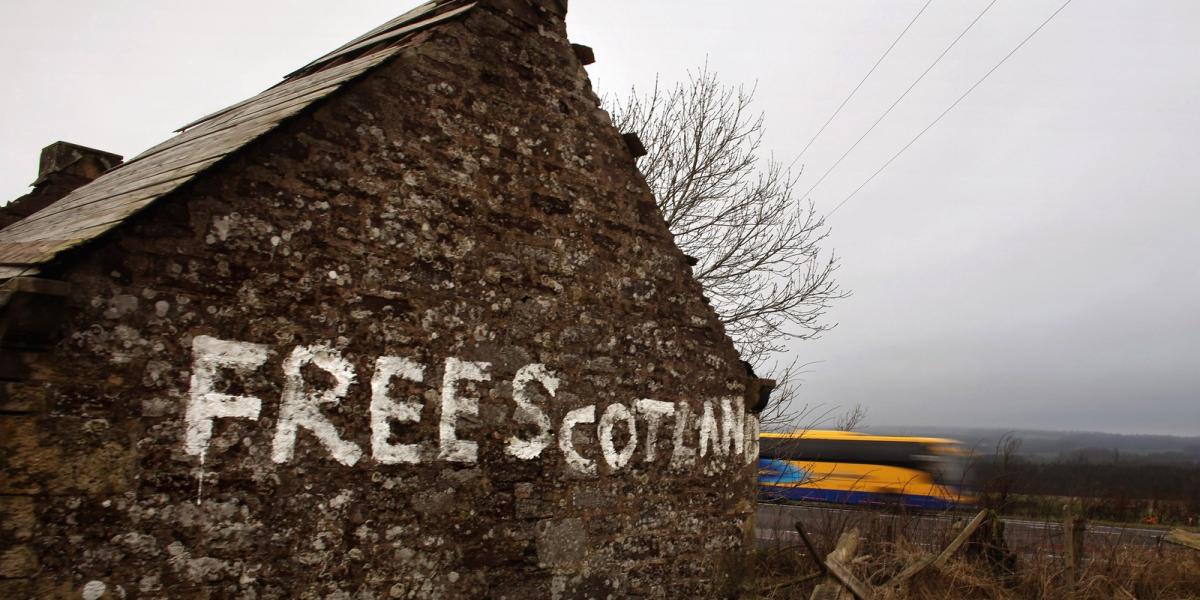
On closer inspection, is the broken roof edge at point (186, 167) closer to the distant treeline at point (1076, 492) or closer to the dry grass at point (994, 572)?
the dry grass at point (994, 572)

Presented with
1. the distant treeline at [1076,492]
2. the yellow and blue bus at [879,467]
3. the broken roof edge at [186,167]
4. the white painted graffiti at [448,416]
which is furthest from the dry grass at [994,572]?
the yellow and blue bus at [879,467]

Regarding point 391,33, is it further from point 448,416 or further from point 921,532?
point 921,532

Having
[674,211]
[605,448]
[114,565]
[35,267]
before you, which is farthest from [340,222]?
[674,211]

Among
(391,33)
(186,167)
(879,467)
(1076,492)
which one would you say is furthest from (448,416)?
(879,467)

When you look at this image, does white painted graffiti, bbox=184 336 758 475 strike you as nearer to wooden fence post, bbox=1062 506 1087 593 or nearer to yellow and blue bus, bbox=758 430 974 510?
wooden fence post, bbox=1062 506 1087 593

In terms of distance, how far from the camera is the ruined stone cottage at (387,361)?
387 cm

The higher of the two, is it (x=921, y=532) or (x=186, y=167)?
(x=186, y=167)

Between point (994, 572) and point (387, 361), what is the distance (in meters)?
6.21

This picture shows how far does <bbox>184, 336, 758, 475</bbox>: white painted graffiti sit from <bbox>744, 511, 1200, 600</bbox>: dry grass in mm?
1465

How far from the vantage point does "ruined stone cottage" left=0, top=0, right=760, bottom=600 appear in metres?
3.87

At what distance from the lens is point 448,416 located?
5.18 meters

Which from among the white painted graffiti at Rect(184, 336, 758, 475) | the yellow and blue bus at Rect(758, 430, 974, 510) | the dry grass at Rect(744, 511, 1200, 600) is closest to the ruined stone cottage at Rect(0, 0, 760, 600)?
the white painted graffiti at Rect(184, 336, 758, 475)

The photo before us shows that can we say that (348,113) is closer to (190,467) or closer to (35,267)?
(35,267)

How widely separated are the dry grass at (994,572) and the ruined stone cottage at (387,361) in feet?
4.36
